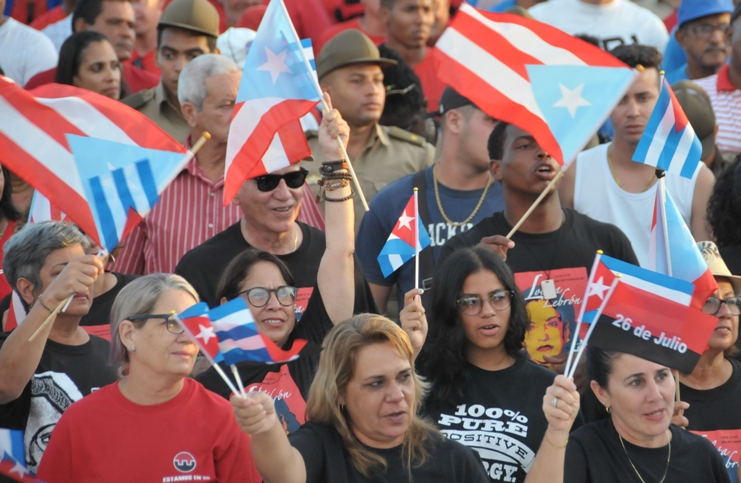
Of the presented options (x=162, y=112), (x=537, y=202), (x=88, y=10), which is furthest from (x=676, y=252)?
(x=88, y=10)

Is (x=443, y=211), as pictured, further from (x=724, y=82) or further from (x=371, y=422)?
(x=724, y=82)

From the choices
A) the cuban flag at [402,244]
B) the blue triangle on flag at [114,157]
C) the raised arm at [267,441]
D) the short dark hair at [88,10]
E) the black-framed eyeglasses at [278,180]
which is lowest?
the raised arm at [267,441]

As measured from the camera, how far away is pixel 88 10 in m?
8.68

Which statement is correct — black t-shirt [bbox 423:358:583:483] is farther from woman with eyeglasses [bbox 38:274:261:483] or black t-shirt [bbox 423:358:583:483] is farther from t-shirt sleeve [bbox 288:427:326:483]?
woman with eyeglasses [bbox 38:274:261:483]

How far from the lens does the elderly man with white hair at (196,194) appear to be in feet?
20.9

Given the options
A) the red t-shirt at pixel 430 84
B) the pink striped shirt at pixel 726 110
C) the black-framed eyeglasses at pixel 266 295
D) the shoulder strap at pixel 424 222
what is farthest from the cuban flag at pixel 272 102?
the pink striped shirt at pixel 726 110

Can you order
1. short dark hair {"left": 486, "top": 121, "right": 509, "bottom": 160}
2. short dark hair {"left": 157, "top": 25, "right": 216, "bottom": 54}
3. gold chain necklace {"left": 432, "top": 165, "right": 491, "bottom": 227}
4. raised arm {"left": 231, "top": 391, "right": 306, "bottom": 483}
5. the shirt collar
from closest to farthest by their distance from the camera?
raised arm {"left": 231, "top": 391, "right": 306, "bottom": 483}
short dark hair {"left": 486, "top": 121, "right": 509, "bottom": 160}
gold chain necklace {"left": 432, "top": 165, "right": 491, "bottom": 227}
short dark hair {"left": 157, "top": 25, "right": 216, "bottom": 54}
the shirt collar

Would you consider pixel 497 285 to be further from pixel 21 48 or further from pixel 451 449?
pixel 21 48

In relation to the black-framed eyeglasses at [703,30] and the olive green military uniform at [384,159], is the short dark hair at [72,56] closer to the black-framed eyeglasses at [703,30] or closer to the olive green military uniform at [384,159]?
the olive green military uniform at [384,159]

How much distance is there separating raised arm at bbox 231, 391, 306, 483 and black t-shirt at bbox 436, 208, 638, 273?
183 cm

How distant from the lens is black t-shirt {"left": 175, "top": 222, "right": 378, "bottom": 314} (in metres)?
5.49

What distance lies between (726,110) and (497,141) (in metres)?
2.69

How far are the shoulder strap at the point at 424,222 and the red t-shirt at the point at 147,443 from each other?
1751mm

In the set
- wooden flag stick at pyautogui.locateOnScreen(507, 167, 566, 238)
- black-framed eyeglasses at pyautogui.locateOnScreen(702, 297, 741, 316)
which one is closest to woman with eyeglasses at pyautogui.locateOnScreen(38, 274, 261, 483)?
wooden flag stick at pyautogui.locateOnScreen(507, 167, 566, 238)
